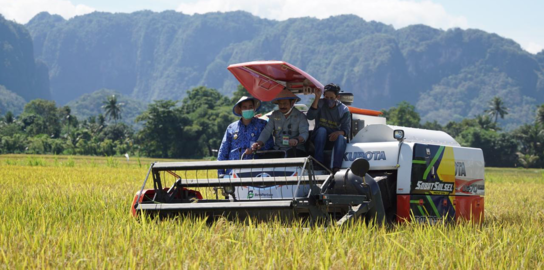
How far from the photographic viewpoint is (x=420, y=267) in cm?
555

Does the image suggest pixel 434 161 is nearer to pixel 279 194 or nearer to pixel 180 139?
pixel 279 194

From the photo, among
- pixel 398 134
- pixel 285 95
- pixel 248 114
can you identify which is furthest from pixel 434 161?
pixel 248 114

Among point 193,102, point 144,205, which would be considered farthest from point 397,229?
point 193,102

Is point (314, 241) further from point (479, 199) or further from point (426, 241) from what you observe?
point (479, 199)

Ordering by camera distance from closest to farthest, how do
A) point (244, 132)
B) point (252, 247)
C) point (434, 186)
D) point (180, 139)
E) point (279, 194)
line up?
point (252, 247) → point (279, 194) → point (434, 186) → point (244, 132) → point (180, 139)

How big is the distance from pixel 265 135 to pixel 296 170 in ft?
3.75

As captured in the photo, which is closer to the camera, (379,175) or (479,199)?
(379,175)

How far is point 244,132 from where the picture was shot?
10.1 meters

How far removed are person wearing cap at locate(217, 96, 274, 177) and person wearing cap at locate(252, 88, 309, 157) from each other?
0.88 feet

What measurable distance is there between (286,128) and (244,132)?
0.75 m

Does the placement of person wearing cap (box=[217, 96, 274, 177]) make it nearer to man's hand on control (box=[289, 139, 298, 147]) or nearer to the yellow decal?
man's hand on control (box=[289, 139, 298, 147])

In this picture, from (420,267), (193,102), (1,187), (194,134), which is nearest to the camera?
(420,267)

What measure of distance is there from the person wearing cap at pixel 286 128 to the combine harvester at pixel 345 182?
0.84ft

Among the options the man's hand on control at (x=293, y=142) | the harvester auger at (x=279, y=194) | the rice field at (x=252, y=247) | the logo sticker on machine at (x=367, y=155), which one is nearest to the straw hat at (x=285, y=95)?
the man's hand on control at (x=293, y=142)
